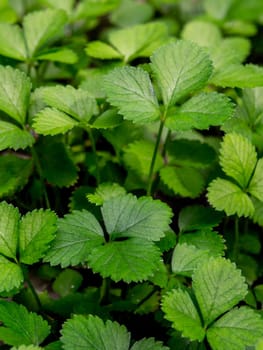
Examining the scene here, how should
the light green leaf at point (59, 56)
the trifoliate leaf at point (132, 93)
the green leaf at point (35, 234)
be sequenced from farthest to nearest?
the light green leaf at point (59, 56) < the trifoliate leaf at point (132, 93) < the green leaf at point (35, 234)

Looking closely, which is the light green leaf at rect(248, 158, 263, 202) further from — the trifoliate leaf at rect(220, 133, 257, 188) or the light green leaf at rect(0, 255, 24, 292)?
the light green leaf at rect(0, 255, 24, 292)

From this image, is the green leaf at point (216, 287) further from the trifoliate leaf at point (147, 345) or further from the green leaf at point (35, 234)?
the green leaf at point (35, 234)

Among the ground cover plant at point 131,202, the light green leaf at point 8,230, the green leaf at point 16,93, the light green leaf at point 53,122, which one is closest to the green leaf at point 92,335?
the ground cover plant at point 131,202

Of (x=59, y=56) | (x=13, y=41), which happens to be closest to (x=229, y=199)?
(x=59, y=56)

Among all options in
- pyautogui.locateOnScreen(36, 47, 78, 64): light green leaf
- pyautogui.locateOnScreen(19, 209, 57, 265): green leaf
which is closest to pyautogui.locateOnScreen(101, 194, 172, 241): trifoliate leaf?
pyautogui.locateOnScreen(19, 209, 57, 265): green leaf

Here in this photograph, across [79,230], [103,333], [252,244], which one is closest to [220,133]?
[252,244]

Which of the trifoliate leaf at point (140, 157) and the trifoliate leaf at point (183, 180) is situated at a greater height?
the trifoliate leaf at point (140, 157)

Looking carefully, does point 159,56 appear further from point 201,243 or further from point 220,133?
point 220,133
